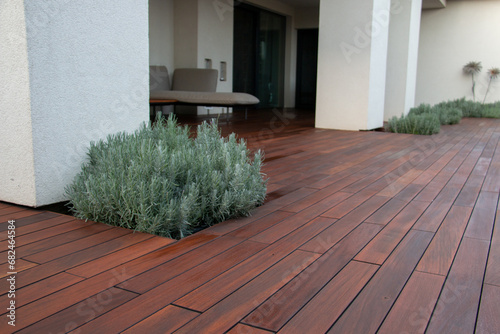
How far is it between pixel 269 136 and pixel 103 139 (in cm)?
347

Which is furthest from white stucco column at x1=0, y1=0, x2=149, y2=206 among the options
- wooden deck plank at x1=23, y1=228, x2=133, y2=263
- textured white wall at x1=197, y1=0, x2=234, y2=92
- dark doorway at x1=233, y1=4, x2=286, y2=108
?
dark doorway at x1=233, y1=4, x2=286, y2=108

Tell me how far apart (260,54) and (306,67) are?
216cm

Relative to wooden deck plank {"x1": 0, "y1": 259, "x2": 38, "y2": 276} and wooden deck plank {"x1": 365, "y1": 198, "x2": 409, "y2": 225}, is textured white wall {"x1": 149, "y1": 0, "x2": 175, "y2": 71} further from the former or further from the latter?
wooden deck plank {"x1": 0, "y1": 259, "x2": 38, "y2": 276}

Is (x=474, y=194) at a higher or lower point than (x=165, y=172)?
lower

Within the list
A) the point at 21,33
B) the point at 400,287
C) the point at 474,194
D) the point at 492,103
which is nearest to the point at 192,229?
A: the point at 400,287

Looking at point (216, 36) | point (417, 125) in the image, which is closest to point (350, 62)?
point (417, 125)

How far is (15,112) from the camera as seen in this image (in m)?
2.46

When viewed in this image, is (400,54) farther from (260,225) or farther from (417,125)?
(260,225)

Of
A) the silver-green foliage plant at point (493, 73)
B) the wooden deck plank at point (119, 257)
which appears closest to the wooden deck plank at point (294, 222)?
the wooden deck plank at point (119, 257)

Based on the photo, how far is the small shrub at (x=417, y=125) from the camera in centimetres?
707

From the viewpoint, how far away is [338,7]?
7.17 m

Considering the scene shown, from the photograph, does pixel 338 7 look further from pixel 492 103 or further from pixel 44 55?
pixel 492 103

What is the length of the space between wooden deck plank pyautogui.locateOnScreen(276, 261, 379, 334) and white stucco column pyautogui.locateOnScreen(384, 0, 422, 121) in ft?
26.2

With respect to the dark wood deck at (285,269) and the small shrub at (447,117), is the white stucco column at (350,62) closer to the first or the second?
the small shrub at (447,117)
